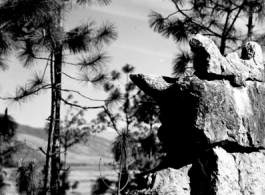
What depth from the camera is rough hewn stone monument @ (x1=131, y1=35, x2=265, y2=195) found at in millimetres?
2947

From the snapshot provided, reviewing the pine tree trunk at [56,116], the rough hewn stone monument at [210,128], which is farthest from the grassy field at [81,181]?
the rough hewn stone monument at [210,128]

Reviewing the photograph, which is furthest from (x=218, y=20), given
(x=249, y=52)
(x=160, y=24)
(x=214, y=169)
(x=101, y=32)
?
(x=214, y=169)

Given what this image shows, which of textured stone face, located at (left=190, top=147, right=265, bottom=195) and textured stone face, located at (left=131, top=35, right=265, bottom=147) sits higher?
textured stone face, located at (left=131, top=35, right=265, bottom=147)

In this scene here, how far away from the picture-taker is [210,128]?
9.75ft

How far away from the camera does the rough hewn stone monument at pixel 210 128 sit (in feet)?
9.67

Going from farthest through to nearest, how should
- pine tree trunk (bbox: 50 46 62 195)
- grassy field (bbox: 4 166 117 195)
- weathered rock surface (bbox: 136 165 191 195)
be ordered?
grassy field (bbox: 4 166 117 195) < pine tree trunk (bbox: 50 46 62 195) < weathered rock surface (bbox: 136 165 191 195)

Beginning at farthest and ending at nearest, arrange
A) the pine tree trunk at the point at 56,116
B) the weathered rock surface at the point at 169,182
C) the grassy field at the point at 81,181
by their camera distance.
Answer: the grassy field at the point at 81,181, the pine tree trunk at the point at 56,116, the weathered rock surface at the point at 169,182

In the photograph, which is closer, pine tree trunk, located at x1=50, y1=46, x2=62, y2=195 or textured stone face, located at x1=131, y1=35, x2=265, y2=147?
textured stone face, located at x1=131, y1=35, x2=265, y2=147

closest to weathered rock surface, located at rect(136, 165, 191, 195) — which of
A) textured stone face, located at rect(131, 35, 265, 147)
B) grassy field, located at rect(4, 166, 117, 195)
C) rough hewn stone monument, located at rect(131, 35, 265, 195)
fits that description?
rough hewn stone monument, located at rect(131, 35, 265, 195)

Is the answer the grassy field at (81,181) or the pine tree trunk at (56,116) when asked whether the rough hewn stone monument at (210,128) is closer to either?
the grassy field at (81,181)

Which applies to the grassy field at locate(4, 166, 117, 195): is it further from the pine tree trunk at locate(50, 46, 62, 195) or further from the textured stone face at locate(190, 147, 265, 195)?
the textured stone face at locate(190, 147, 265, 195)

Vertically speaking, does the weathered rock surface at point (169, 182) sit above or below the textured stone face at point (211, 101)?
below

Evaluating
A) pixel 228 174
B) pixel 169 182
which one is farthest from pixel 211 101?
pixel 169 182

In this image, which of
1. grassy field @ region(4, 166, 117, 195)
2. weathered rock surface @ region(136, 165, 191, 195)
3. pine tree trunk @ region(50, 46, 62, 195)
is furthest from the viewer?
grassy field @ region(4, 166, 117, 195)
